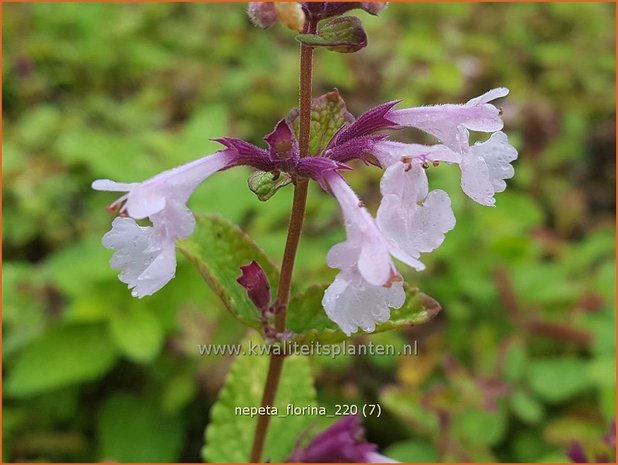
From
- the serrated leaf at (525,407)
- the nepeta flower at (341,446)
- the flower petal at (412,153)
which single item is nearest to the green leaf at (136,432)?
the nepeta flower at (341,446)

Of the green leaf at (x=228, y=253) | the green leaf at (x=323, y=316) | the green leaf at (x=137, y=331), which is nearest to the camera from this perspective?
the green leaf at (x=323, y=316)

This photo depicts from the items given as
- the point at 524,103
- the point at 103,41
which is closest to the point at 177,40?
the point at 103,41

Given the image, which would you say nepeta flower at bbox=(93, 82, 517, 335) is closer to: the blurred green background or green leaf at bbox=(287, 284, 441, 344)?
green leaf at bbox=(287, 284, 441, 344)

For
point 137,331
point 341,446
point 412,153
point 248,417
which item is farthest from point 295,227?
point 137,331

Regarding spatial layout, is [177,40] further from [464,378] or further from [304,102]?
[304,102]

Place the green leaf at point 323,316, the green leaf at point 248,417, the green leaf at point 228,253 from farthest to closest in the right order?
the green leaf at point 248,417, the green leaf at point 228,253, the green leaf at point 323,316

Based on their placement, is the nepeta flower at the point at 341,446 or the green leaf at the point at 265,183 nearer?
the green leaf at the point at 265,183

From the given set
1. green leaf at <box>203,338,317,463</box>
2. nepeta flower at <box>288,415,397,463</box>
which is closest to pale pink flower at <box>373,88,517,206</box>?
nepeta flower at <box>288,415,397,463</box>

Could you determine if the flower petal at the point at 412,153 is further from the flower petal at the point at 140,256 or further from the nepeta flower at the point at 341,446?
the nepeta flower at the point at 341,446
